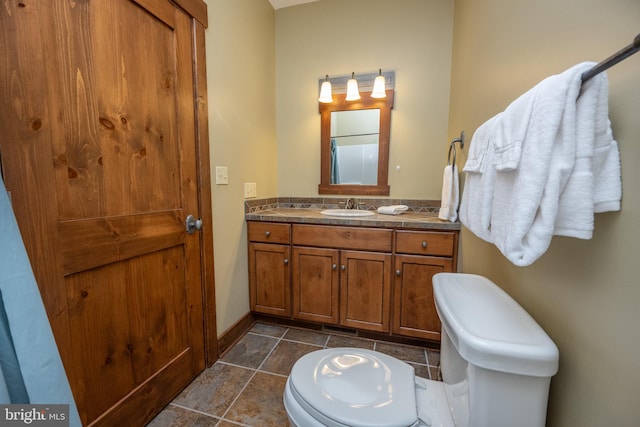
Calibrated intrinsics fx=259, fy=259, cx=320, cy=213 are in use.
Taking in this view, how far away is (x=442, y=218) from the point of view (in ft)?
5.59

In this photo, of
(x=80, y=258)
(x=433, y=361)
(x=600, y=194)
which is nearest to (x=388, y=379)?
(x=600, y=194)

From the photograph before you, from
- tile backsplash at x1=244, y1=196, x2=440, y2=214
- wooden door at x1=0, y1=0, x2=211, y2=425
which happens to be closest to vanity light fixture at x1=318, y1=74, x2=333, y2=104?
tile backsplash at x1=244, y1=196, x2=440, y2=214

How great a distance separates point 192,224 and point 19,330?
0.84m

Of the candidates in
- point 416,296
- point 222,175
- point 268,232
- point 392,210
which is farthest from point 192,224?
point 416,296

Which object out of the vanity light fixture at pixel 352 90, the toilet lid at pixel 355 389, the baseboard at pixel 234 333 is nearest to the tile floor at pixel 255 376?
the baseboard at pixel 234 333

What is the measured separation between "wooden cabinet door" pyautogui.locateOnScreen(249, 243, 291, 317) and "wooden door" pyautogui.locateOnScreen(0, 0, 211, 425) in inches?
22.1

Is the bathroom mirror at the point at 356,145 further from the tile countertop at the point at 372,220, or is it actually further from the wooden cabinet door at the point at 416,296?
the wooden cabinet door at the point at 416,296

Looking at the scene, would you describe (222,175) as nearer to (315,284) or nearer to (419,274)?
(315,284)

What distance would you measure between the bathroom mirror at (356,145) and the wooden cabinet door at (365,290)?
27.3 inches

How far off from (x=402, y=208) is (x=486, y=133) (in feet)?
3.59

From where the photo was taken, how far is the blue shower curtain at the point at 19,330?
0.59 m

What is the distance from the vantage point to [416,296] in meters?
1.70

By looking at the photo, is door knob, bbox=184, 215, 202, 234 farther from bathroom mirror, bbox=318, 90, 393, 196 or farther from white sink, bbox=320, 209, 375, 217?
bathroom mirror, bbox=318, 90, 393, 196

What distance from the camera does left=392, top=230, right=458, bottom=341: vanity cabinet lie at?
5.39 feet
